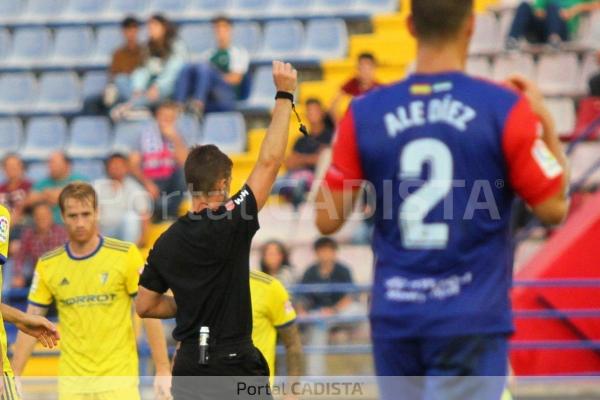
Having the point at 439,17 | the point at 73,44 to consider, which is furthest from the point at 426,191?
the point at 73,44

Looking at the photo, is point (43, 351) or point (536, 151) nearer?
point (536, 151)

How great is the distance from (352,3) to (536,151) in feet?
45.6

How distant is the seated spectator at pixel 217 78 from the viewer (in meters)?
16.7

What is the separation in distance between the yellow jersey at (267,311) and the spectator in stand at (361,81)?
744 centimetres

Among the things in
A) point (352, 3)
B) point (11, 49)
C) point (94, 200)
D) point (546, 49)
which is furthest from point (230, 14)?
point (94, 200)

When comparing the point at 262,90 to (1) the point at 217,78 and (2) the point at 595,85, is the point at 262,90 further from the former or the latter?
(2) the point at 595,85

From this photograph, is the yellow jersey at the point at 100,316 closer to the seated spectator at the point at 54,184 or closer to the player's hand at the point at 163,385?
the player's hand at the point at 163,385

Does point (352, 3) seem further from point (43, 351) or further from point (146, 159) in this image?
point (43, 351)

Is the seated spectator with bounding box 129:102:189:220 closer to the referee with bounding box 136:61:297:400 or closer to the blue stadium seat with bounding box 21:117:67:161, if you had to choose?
the blue stadium seat with bounding box 21:117:67:161

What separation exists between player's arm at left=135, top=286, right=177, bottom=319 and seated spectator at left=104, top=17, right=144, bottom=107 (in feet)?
34.9

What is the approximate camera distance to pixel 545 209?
15.6 ft

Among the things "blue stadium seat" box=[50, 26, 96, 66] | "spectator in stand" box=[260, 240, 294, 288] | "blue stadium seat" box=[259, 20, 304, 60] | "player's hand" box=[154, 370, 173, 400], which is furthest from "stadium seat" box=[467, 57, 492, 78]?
"player's hand" box=[154, 370, 173, 400]

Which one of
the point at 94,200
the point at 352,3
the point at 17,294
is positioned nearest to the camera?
the point at 94,200

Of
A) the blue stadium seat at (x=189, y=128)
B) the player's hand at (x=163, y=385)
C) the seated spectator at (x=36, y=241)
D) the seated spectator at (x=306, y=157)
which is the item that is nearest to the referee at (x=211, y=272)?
the player's hand at (x=163, y=385)
